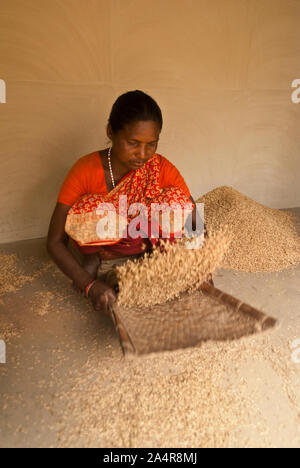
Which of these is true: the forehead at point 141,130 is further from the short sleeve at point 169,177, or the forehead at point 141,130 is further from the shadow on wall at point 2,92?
the shadow on wall at point 2,92

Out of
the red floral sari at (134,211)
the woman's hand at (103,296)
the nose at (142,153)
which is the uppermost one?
the nose at (142,153)

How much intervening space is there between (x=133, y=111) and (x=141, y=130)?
10cm

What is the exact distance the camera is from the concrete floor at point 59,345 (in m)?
1.20

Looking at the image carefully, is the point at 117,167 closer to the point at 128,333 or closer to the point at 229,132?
the point at 128,333

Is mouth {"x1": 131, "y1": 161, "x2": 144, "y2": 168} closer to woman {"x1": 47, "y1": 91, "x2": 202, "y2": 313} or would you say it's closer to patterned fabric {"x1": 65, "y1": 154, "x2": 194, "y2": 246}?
woman {"x1": 47, "y1": 91, "x2": 202, "y2": 313}

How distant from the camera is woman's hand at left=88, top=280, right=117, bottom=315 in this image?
1483mm

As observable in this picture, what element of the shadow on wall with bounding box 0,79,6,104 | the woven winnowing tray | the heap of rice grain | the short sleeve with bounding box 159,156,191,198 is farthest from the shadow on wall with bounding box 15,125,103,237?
the woven winnowing tray

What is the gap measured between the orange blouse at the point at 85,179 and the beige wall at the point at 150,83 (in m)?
0.85

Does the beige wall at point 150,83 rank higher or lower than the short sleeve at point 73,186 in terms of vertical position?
higher

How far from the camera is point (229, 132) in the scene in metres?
3.09

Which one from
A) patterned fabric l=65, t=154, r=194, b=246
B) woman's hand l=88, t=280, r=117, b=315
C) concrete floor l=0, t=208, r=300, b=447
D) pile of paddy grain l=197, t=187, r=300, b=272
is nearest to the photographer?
concrete floor l=0, t=208, r=300, b=447

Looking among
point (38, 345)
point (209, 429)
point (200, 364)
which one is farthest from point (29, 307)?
point (209, 429)

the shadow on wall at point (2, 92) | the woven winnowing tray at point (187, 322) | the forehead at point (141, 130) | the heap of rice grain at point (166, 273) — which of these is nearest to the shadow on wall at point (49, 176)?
the shadow on wall at point (2, 92)

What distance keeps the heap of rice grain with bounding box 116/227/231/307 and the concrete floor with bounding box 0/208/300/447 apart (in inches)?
10.0
